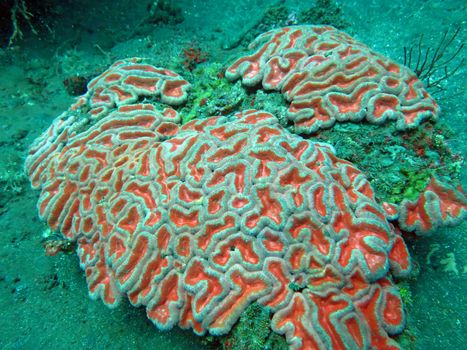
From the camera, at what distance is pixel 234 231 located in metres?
2.80

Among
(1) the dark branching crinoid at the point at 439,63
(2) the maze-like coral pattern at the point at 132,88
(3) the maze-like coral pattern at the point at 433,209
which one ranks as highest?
(2) the maze-like coral pattern at the point at 132,88

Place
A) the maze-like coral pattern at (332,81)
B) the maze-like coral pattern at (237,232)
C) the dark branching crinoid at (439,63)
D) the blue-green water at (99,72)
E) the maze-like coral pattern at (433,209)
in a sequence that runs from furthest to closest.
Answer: the dark branching crinoid at (439,63) → the maze-like coral pattern at (332,81) → the blue-green water at (99,72) → the maze-like coral pattern at (433,209) → the maze-like coral pattern at (237,232)

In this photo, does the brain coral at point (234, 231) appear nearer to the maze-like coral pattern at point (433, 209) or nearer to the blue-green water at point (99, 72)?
the maze-like coral pattern at point (433, 209)

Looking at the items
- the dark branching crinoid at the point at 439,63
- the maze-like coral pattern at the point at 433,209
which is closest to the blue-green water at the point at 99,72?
the dark branching crinoid at the point at 439,63

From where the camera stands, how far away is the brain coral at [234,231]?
2.59 meters

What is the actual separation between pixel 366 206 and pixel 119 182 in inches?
103

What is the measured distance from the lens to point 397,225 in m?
3.11

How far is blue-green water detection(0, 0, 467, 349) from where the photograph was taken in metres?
3.36

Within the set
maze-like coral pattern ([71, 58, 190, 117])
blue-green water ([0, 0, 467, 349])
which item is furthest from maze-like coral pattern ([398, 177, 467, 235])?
maze-like coral pattern ([71, 58, 190, 117])

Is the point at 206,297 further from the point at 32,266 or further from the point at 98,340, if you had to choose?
the point at 32,266

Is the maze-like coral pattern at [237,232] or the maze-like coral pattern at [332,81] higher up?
the maze-like coral pattern at [332,81]

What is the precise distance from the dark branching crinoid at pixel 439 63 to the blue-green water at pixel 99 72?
0.36ft

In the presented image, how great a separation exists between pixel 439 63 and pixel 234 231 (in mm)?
5197

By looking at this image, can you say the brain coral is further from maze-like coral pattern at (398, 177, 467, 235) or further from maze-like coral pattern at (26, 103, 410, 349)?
maze-like coral pattern at (398, 177, 467, 235)
